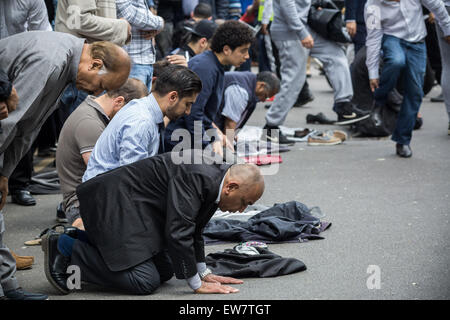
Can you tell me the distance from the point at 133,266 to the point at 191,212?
1.49ft

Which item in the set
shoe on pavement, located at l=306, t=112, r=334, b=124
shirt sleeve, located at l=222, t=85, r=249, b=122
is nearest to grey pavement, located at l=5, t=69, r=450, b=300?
shirt sleeve, located at l=222, t=85, r=249, b=122

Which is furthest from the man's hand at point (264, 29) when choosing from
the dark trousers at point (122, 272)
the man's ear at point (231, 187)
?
the man's ear at point (231, 187)

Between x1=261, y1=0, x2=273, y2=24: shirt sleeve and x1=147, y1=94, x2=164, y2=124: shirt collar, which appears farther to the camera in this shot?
x1=261, y1=0, x2=273, y2=24: shirt sleeve

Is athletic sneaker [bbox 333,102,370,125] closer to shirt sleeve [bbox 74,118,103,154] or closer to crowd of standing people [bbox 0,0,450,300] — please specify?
crowd of standing people [bbox 0,0,450,300]

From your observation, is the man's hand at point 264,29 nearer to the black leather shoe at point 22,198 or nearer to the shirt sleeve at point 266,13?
the shirt sleeve at point 266,13

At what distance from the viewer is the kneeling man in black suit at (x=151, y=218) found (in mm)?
3904

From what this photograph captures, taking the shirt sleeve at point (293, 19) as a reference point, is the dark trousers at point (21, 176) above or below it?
below

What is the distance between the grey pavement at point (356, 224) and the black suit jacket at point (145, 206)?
243 millimetres

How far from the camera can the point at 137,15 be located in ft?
20.6

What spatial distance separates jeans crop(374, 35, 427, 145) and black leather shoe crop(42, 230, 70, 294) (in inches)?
170

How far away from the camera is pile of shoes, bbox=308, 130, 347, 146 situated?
881 centimetres

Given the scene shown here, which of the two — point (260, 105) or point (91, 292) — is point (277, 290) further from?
point (260, 105)

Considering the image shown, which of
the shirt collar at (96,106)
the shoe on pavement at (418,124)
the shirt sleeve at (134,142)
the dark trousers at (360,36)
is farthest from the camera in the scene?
the dark trousers at (360,36)

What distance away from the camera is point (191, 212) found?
12.8 ft
